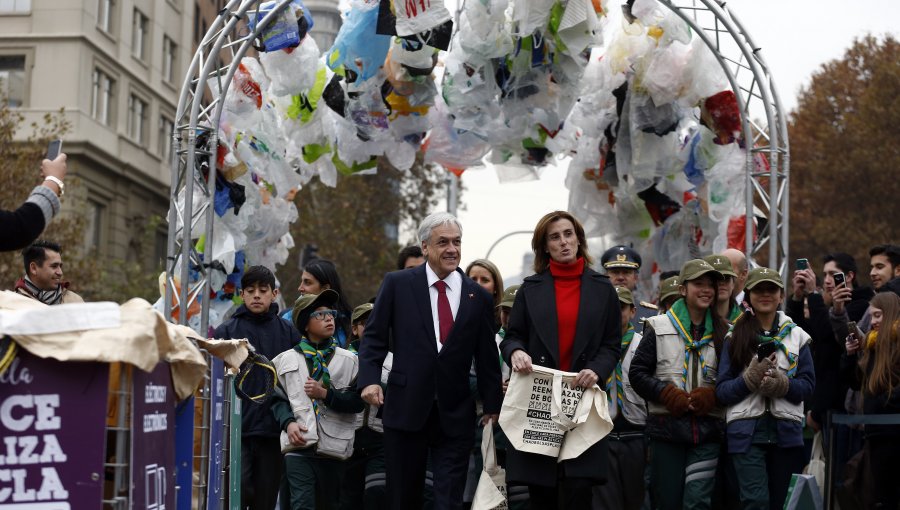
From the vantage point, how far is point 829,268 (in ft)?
29.8

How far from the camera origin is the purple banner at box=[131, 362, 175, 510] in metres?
3.86

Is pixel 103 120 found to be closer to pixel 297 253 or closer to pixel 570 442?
pixel 297 253

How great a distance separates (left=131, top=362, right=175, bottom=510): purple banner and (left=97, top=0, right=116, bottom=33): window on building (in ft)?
123

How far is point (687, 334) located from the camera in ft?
25.6

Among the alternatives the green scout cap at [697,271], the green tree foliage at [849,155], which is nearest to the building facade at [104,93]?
the green tree foliage at [849,155]

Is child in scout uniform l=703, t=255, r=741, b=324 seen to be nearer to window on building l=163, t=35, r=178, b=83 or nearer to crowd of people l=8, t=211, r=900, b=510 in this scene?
crowd of people l=8, t=211, r=900, b=510

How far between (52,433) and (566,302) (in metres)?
3.93

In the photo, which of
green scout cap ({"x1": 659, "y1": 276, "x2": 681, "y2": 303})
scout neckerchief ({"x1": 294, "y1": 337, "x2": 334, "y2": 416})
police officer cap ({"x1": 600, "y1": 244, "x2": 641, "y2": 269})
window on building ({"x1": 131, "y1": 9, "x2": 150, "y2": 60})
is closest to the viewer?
scout neckerchief ({"x1": 294, "y1": 337, "x2": 334, "y2": 416})

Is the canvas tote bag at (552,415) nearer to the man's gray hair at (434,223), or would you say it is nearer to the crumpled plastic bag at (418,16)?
the man's gray hair at (434,223)

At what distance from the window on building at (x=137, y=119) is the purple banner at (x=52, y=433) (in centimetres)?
4073

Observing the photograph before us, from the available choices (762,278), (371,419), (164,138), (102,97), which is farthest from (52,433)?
(164,138)

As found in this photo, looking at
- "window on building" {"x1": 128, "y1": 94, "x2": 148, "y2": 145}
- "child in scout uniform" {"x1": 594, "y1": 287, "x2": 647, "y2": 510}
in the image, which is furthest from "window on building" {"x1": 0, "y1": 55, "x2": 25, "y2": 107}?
"child in scout uniform" {"x1": 594, "y1": 287, "x2": 647, "y2": 510}

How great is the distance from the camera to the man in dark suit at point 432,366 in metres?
7.11

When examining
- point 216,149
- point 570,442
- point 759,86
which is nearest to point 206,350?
point 570,442
